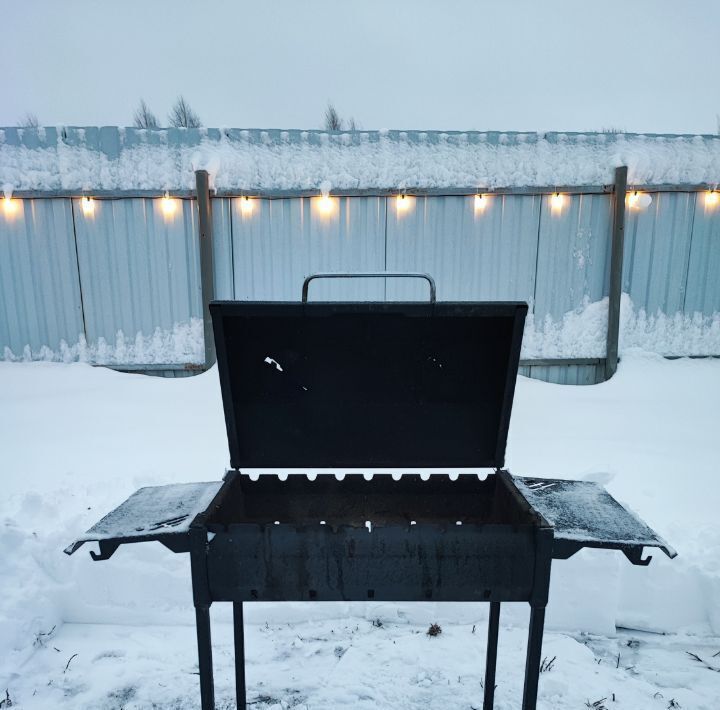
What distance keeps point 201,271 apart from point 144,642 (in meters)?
Result: 4.67

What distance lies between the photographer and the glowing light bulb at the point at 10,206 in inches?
234

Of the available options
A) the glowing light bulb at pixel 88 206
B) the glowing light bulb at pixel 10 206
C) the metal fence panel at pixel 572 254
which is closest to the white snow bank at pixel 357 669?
the metal fence panel at pixel 572 254

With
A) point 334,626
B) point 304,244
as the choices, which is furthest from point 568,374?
point 334,626

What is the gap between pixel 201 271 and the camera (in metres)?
6.12

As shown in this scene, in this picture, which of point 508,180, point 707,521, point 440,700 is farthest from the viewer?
point 508,180

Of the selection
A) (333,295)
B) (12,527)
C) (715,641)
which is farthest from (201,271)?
(715,641)

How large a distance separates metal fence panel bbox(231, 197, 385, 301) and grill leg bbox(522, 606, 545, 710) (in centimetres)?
510

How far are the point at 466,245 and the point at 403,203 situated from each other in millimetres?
1072

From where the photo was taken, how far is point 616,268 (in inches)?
238

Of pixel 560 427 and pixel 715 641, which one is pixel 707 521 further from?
pixel 560 427

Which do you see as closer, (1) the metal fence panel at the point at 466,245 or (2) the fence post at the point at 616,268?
(2) the fence post at the point at 616,268

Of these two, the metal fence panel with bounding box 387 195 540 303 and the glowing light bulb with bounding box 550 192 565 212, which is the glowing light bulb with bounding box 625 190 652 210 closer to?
the glowing light bulb with bounding box 550 192 565 212

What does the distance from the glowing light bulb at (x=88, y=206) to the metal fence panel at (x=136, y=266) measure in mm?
26

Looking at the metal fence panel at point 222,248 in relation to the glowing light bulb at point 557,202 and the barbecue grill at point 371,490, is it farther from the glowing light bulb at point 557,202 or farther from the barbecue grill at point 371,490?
the barbecue grill at point 371,490
